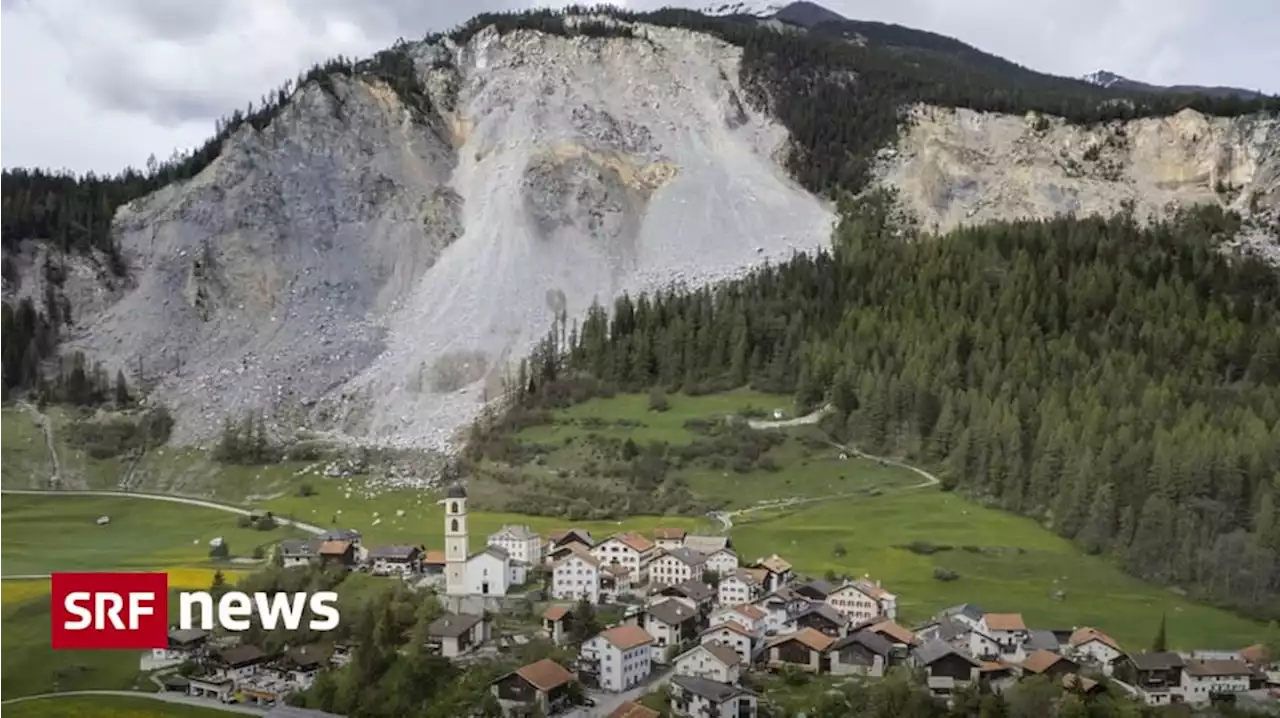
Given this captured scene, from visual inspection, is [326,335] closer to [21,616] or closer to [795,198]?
[795,198]

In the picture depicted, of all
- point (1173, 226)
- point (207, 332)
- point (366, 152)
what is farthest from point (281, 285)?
point (1173, 226)

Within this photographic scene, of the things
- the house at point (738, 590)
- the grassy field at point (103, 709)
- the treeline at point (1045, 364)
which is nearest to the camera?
the grassy field at point (103, 709)

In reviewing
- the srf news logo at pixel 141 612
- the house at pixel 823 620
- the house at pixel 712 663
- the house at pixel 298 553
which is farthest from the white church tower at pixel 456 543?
the house at pixel 823 620

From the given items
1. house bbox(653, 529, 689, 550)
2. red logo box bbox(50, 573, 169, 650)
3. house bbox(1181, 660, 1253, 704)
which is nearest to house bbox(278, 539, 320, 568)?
red logo box bbox(50, 573, 169, 650)

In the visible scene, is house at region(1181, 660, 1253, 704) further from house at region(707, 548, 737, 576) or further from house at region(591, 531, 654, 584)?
house at region(591, 531, 654, 584)

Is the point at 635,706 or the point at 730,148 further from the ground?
the point at 730,148

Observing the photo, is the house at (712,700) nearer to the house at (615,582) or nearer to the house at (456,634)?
the house at (456,634)

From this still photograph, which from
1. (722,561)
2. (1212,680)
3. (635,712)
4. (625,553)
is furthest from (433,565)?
(1212,680)
